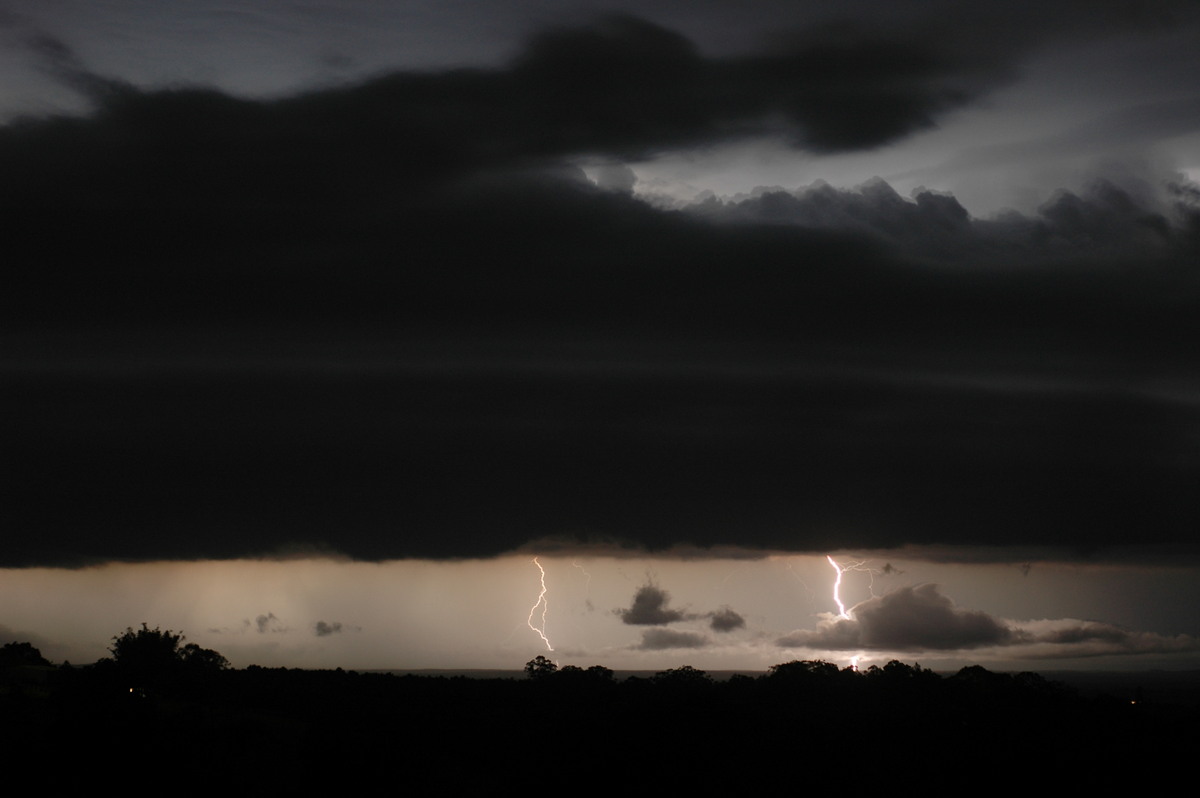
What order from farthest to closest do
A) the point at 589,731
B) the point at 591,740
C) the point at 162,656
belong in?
the point at 162,656 < the point at 589,731 < the point at 591,740

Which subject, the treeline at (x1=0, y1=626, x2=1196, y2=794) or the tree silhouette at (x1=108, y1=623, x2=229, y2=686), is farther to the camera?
the tree silhouette at (x1=108, y1=623, x2=229, y2=686)

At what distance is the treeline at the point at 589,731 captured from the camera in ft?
275

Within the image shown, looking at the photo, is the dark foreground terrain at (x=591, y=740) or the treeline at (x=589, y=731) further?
the treeline at (x=589, y=731)

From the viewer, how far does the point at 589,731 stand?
100 m

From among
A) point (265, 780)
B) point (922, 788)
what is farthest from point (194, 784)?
point (922, 788)

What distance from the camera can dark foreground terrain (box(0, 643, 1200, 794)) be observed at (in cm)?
8106

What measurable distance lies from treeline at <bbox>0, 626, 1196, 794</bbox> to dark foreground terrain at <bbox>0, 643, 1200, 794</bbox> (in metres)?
0.23

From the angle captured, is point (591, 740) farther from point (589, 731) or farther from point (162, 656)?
point (162, 656)

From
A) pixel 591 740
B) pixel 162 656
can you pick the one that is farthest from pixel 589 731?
pixel 162 656

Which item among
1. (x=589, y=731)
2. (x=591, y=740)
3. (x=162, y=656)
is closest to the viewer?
(x=591, y=740)

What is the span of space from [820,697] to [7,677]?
8899 cm

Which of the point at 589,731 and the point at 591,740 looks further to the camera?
the point at 589,731

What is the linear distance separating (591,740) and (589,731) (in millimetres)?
3894

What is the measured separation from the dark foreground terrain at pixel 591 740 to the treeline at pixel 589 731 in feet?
0.75
